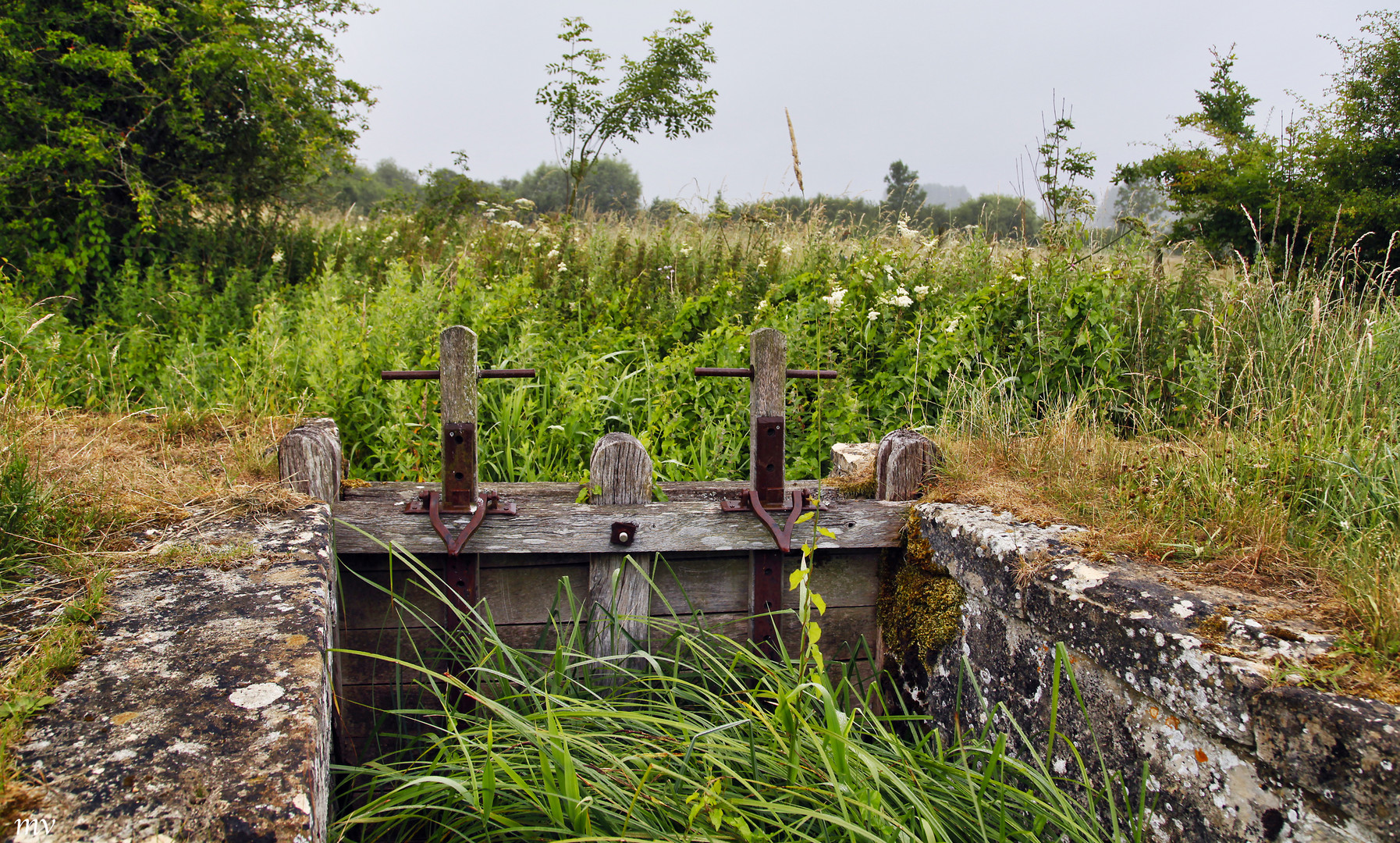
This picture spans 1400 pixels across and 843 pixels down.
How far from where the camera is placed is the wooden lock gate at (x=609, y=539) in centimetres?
270

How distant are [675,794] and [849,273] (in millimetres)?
4241

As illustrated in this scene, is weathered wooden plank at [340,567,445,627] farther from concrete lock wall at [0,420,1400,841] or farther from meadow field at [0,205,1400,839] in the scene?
meadow field at [0,205,1400,839]

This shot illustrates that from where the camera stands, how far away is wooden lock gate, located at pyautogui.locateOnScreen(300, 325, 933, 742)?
8.86 ft

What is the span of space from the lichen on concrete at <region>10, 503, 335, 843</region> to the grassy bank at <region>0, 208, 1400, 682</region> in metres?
1.85

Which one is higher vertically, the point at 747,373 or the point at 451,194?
the point at 451,194

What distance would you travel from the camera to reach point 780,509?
2.86 m

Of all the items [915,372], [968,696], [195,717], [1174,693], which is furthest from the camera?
[915,372]

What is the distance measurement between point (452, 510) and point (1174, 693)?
2.25 m

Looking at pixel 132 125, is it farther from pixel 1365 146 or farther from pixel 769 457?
pixel 1365 146

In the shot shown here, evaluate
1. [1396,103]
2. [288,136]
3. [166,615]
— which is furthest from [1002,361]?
[1396,103]

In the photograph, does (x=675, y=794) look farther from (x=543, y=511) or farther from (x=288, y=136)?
(x=288, y=136)

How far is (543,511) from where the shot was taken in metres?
2.78

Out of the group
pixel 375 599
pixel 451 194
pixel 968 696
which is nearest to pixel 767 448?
pixel 968 696

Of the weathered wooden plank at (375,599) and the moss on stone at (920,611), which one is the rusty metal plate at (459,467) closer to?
the weathered wooden plank at (375,599)
